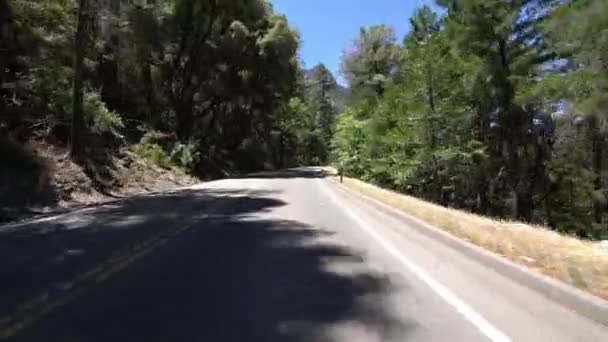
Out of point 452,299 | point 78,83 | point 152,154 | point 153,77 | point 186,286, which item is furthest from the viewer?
point 153,77

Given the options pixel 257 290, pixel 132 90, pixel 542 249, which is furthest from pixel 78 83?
pixel 132 90

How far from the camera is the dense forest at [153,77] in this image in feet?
88.6

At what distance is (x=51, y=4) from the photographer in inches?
1007

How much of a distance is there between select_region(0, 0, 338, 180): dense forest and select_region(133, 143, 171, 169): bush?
0.34 feet

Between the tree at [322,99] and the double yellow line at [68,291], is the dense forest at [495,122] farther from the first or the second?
the tree at [322,99]

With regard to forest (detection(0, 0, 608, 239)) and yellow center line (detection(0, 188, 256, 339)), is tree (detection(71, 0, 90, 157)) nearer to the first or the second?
forest (detection(0, 0, 608, 239))

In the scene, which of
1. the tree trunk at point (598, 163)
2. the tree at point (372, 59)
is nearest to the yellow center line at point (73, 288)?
the tree trunk at point (598, 163)

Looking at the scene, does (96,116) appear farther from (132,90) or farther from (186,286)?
(186,286)

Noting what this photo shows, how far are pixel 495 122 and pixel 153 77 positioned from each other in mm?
31191

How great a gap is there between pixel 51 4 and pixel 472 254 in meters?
21.2

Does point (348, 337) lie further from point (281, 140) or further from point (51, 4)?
point (281, 140)

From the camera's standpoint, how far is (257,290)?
785 cm

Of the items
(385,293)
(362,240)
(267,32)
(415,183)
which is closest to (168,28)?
(267,32)

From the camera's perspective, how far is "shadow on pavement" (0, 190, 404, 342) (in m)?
6.07
